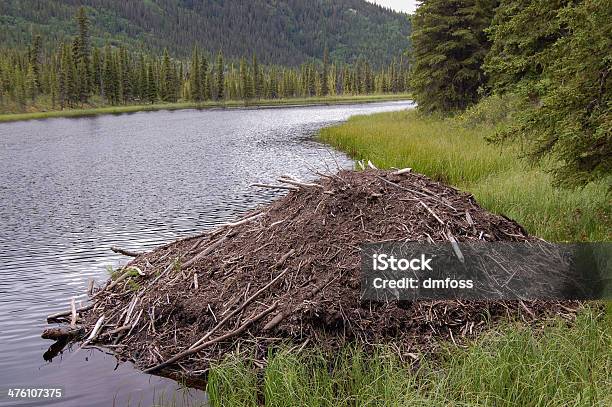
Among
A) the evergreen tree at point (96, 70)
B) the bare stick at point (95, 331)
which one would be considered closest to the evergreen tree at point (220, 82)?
the evergreen tree at point (96, 70)

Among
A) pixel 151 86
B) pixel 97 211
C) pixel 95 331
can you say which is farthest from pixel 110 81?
pixel 95 331

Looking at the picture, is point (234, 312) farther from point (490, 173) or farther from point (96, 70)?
point (96, 70)

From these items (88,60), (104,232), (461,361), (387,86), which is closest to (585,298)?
(461,361)

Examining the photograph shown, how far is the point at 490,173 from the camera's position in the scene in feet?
47.0

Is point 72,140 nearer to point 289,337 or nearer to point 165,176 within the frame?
point 165,176

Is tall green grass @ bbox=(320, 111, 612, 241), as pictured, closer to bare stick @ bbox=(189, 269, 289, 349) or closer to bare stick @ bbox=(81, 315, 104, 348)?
bare stick @ bbox=(189, 269, 289, 349)

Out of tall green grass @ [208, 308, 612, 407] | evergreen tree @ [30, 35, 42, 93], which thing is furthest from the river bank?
evergreen tree @ [30, 35, 42, 93]

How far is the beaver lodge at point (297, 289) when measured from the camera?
5820mm

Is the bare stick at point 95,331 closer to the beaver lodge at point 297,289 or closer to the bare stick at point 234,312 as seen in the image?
the beaver lodge at point 297,289

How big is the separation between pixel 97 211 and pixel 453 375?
15.0m

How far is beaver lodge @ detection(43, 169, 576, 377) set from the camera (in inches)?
229

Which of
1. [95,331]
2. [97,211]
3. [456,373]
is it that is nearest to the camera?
[456,373]

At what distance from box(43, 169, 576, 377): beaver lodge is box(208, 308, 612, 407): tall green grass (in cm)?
31

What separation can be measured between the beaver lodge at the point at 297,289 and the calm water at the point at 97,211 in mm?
484
